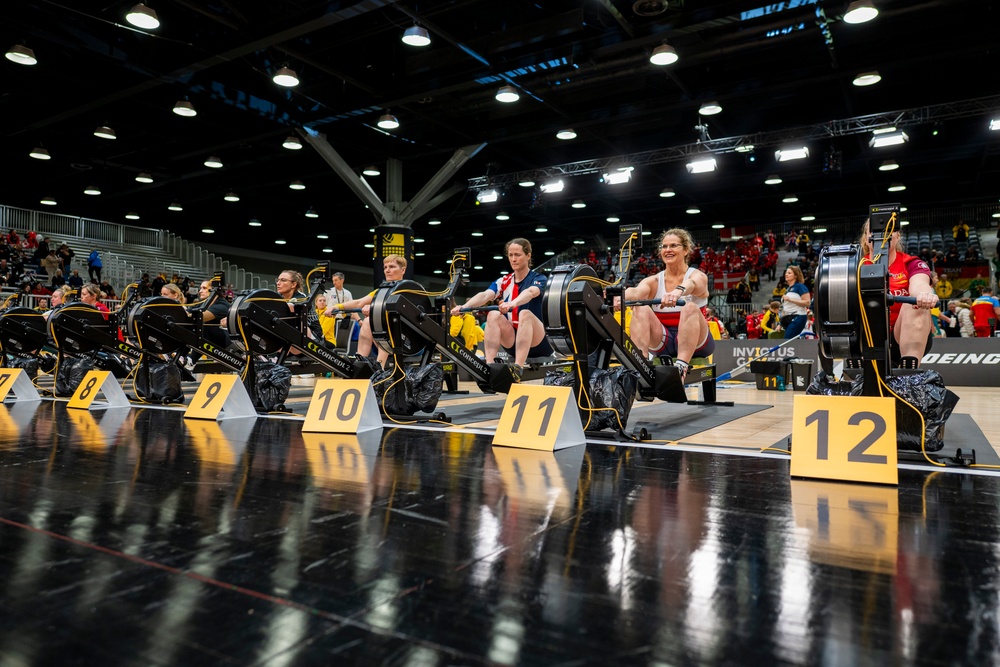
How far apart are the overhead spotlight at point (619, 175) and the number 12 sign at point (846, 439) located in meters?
10.6

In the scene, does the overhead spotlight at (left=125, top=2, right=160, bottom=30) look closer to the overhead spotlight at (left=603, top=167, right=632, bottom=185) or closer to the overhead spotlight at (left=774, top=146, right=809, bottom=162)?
the overhead spotlight at (left=603, top=167, right=632, bottom=185)

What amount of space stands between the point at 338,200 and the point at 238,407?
46.2 ft

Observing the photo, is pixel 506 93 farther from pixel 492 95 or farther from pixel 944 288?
pixel 944 288

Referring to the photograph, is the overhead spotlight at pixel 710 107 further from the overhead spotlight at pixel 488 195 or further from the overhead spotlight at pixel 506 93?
the overhead spotlight at pixel 488 195

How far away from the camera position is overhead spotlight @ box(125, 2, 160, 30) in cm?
649

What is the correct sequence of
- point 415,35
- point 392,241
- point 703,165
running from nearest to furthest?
point 415,35
point 703,165
point 392,241

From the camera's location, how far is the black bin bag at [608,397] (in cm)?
350

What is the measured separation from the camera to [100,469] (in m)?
2.58

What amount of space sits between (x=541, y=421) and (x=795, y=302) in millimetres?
4728

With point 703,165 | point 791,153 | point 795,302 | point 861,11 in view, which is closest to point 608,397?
point 795,302

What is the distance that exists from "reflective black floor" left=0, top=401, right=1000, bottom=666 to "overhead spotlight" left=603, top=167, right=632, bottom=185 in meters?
10.7

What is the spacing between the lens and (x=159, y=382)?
5516 mm

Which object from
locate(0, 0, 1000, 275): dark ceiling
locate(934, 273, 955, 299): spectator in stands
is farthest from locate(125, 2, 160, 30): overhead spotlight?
locate(934, 273, 955, 299): spectator in stands

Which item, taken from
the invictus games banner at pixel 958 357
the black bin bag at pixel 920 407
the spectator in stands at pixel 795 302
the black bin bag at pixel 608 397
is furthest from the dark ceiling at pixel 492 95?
the black bin bag at pixel 920 407
